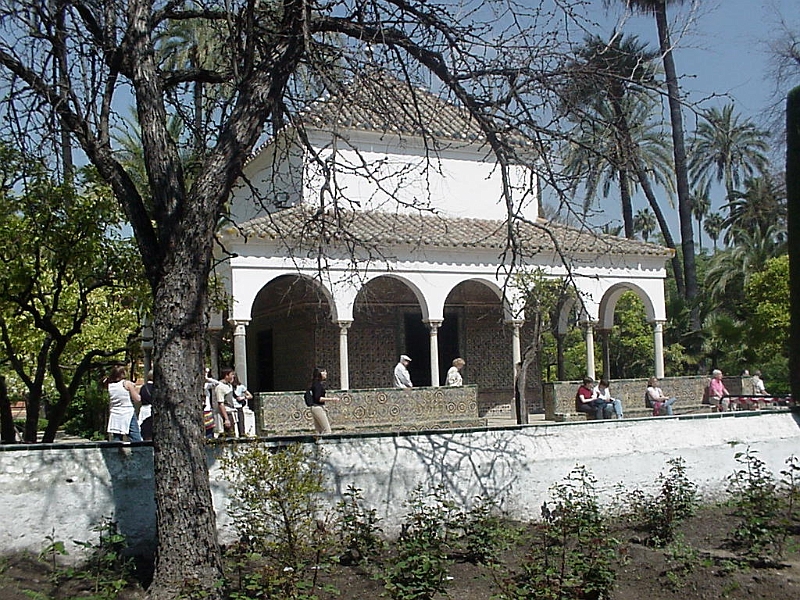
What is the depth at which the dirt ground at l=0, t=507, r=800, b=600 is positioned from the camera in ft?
19.8

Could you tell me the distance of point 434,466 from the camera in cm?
776

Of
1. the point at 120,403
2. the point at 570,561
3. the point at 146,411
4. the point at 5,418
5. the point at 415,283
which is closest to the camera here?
the point at 570,561

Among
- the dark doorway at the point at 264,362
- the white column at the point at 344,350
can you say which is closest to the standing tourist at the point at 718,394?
the white column at the point at 344,350

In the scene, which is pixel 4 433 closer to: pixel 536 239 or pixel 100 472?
pixel 100 472

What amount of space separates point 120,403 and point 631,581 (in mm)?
7307

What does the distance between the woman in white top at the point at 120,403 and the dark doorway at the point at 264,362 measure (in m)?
11.3

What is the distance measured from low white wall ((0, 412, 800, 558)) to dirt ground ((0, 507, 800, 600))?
517mm

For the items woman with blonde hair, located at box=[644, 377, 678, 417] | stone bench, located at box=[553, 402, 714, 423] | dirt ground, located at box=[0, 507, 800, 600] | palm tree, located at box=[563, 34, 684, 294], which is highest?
palm tree, located at box=[563, 34, 684, 294]

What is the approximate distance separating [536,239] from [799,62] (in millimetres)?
7681

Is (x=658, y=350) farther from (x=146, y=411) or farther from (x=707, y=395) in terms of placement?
(x=146, y=411)

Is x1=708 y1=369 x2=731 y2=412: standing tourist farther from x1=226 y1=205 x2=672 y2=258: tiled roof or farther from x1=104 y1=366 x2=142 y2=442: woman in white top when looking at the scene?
x1=104 y1=366 x2=142 y2=442: woman in white top

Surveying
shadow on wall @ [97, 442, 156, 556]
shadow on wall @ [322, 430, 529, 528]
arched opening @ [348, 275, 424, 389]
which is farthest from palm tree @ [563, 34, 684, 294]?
arched opening @ [348, 275, 424, 389]

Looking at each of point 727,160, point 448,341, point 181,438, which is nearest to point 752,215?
point 727,160

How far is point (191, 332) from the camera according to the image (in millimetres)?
6008
